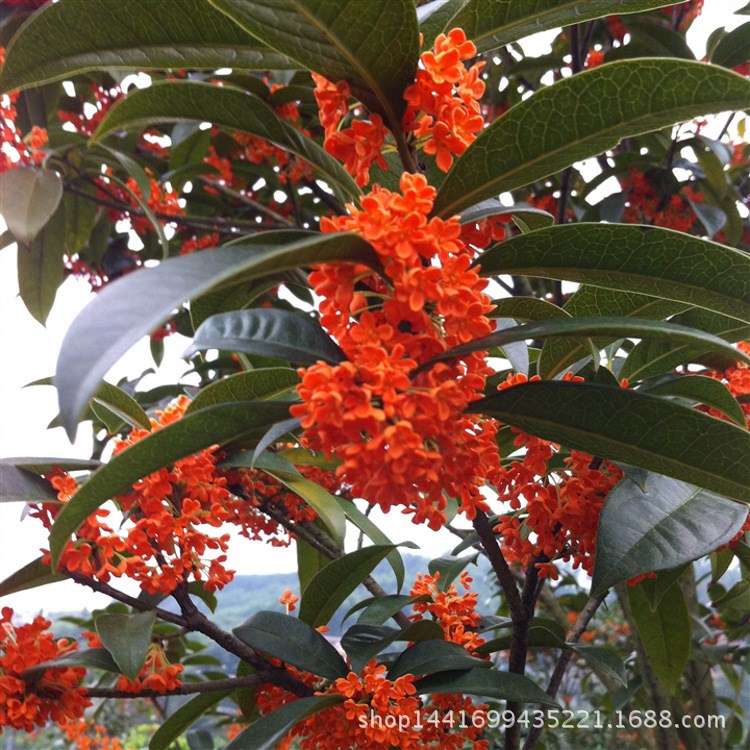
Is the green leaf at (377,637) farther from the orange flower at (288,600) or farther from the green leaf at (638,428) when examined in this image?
the green leaf at (638,428)

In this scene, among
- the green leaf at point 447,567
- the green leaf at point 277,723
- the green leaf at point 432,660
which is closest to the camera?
the green leaf at point 277,723

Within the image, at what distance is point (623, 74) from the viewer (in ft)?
2.51

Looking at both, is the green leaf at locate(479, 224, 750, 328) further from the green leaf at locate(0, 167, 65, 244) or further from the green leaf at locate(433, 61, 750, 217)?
the green leaf at locate(0, 167, 65, 244)

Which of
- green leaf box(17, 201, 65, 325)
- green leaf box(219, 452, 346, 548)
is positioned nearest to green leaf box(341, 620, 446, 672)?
green leaf box(219, 452, 346, 548)

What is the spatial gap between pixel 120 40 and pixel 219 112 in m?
0.14

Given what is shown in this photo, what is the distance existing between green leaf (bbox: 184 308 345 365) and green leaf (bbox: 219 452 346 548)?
1.11ft

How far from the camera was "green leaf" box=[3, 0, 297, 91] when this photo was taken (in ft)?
2.85

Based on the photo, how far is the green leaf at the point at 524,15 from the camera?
901 millimetres

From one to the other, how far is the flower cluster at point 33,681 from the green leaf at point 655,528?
87 cm

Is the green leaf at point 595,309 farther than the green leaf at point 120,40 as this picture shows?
Yes

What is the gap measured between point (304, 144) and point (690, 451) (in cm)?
56

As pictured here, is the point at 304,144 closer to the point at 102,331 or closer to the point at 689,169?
the point at 102,331

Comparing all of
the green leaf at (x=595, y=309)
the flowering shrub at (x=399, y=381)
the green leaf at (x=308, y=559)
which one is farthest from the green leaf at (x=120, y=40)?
the green leaf at (x=308, y=559)

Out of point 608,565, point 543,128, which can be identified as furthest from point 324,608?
point 543,128
